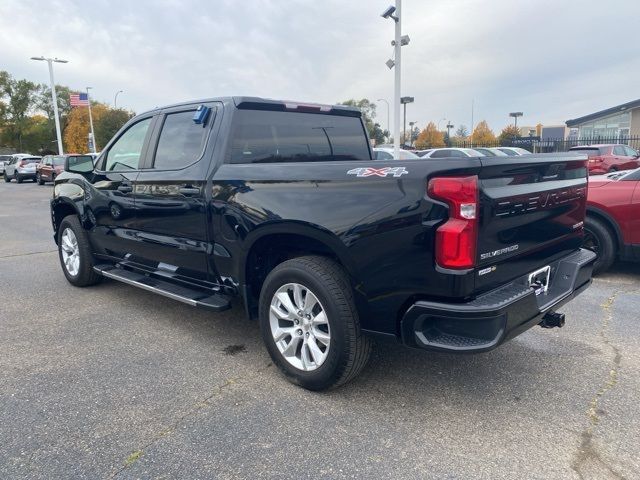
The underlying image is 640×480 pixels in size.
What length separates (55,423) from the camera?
279cm

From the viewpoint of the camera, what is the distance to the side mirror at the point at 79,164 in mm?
4961

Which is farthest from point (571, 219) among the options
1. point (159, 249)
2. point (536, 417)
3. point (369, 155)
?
point (159, 249)

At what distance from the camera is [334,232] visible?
9.26ft

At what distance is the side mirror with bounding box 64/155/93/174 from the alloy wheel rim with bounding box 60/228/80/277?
0.76m

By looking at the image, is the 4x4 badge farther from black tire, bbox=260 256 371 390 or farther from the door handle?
the door handle

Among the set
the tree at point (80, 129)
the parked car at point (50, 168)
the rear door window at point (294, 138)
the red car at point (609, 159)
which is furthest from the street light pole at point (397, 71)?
the tree at point (80, 129)

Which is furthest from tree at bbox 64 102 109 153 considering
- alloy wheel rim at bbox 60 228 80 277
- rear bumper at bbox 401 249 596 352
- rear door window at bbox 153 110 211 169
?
rear bumper at bbox 401 249 596 352

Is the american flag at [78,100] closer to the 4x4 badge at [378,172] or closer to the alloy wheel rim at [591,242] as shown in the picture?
the alloy wheel rim at [591,242]

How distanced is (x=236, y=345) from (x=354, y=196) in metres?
1.81

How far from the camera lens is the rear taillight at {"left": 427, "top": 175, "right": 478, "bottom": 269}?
241cm

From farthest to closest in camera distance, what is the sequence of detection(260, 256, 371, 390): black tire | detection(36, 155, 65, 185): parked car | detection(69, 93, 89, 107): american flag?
detection(69, 93, 89, 107): american flag, detection(36, 155, 65, 185): parked car, detection(260, 256, 371, 390): black tire

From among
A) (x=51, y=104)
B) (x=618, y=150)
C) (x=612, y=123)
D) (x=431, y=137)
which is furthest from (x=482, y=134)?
(x=51, y=104)

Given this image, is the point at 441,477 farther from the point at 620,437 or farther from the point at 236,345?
the point at 236,345

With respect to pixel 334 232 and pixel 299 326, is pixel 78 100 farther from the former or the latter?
pixel 334 232
